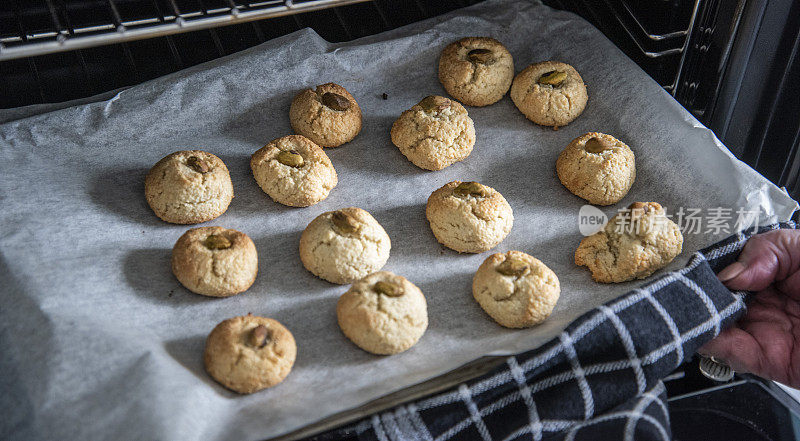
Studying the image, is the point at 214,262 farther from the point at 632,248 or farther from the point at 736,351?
the point at 736,351

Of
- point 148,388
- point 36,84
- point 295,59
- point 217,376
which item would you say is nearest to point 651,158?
point 295,59

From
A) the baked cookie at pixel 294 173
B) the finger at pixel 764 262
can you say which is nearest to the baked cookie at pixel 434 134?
the baked cookie at pixel 294 173

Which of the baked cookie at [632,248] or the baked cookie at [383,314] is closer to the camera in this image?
the baked cookie at [383,314]

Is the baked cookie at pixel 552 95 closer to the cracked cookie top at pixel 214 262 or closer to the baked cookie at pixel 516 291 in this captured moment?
the baked cookie at pixel 516 291

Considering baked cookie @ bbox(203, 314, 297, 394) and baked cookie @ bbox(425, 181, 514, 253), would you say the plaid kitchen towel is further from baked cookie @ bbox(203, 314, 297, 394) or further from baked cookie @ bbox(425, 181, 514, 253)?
baked cookie @ bbox(425, 181, 514, 253)

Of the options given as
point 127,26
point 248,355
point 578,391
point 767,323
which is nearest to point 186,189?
point 127,26

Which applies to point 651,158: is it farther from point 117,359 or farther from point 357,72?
point 117,359

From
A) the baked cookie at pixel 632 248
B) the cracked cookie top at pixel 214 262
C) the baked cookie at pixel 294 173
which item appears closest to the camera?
the cracked cookie top at pixel 214 262

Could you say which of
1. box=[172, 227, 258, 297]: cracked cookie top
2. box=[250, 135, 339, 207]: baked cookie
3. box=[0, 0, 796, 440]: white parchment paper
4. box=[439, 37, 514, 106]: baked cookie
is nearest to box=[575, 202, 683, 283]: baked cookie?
box=[0, 0, 796, 440]: white parchment paper
